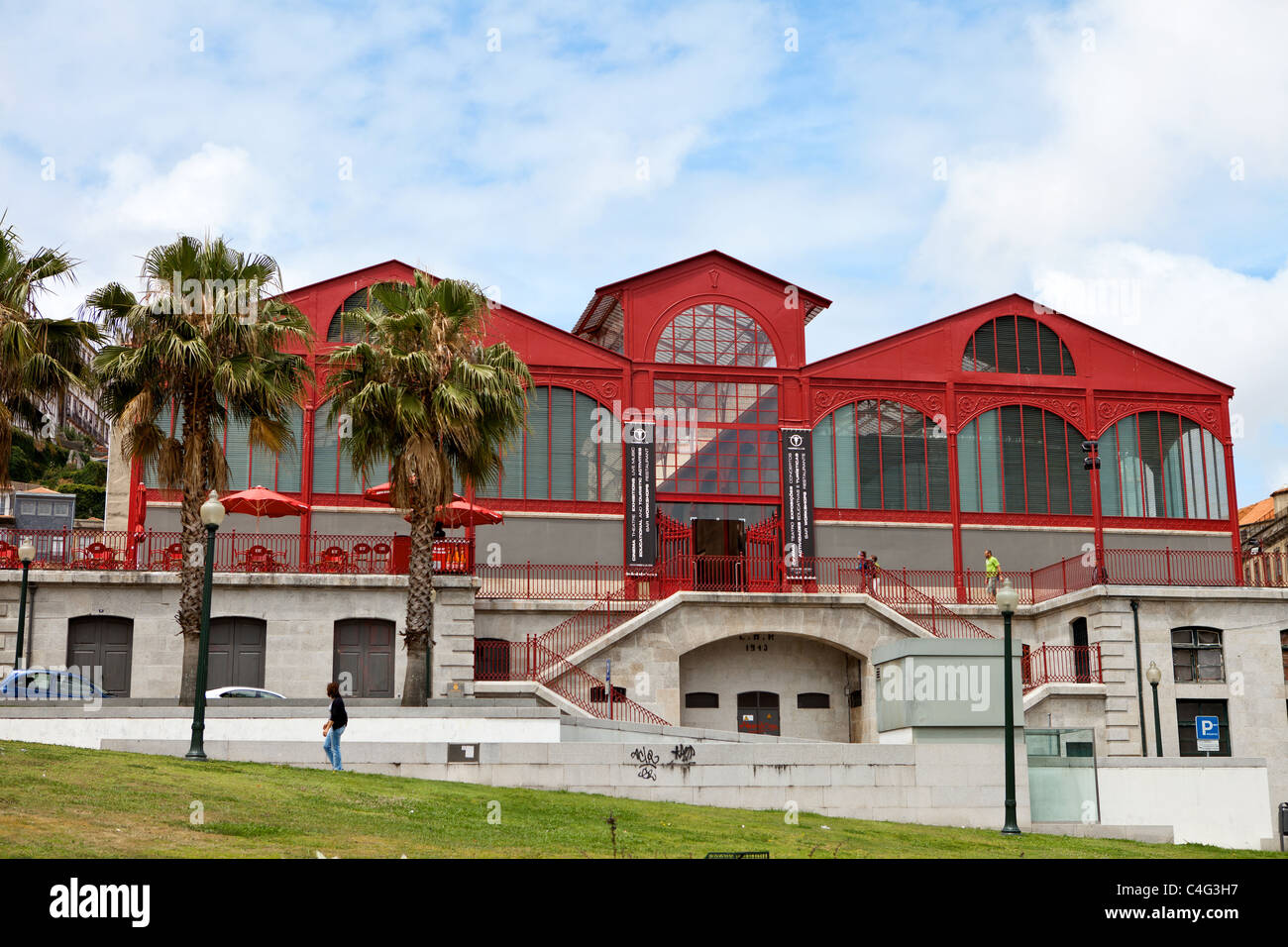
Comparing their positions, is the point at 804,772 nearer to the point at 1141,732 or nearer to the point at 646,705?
the point at 646,705

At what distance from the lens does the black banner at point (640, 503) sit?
35781mm

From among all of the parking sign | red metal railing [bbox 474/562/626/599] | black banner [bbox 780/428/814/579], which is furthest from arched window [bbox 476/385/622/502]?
the parking sign

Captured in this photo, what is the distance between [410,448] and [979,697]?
11.2 metres

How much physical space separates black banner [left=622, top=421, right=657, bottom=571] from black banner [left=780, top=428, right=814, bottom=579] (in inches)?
143

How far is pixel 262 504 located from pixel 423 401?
747 cm

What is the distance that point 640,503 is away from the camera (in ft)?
119

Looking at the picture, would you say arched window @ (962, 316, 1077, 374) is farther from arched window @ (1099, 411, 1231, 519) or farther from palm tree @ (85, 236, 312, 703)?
palm tree @ (85, 236, 312, 703)

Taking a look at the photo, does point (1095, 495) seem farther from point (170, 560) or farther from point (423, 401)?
point (170, 560)

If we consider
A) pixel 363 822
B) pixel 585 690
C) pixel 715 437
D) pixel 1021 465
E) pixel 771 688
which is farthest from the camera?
pixel 1021 465

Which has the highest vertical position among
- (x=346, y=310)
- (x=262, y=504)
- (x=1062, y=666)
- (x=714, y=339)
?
(x=346, y=310)

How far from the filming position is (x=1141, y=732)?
104 feet

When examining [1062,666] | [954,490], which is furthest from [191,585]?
[954,490]

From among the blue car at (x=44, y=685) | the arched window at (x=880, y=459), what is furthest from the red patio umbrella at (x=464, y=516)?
the arched window at (x=880, y=459)
